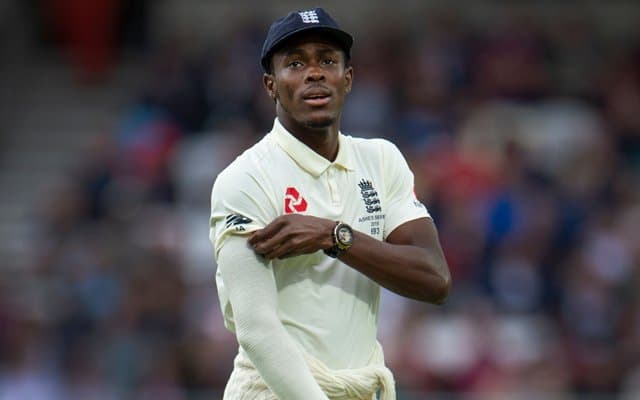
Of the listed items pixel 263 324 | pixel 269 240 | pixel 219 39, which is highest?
pixel 219 39

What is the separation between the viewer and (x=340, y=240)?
417 centimetres

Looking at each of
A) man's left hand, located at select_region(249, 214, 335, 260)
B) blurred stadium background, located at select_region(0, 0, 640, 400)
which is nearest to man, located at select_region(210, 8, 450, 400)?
man's left hand, located at select_region(249, 214, 335, 260)

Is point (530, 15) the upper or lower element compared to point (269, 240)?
upper

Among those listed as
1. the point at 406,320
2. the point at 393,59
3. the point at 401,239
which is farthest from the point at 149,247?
the point at 401,239

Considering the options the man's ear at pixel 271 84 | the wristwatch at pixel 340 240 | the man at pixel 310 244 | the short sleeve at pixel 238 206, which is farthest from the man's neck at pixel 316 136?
the wristwatch at pixel 340 240

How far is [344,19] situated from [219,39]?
1484 millimetres

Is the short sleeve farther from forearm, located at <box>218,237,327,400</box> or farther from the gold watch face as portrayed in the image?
the gold watch face

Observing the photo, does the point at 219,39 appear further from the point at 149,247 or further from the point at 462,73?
the point at 149,247

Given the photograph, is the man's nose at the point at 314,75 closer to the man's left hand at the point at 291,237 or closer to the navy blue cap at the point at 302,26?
the navy blue cap at the point at 302,26

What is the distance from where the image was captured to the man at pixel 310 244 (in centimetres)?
417

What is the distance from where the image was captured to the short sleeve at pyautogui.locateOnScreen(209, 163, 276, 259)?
421 cm

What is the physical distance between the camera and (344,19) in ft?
48.9

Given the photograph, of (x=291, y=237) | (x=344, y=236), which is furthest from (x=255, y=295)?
(x=344, y=236)

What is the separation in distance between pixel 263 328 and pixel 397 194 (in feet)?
2.48
